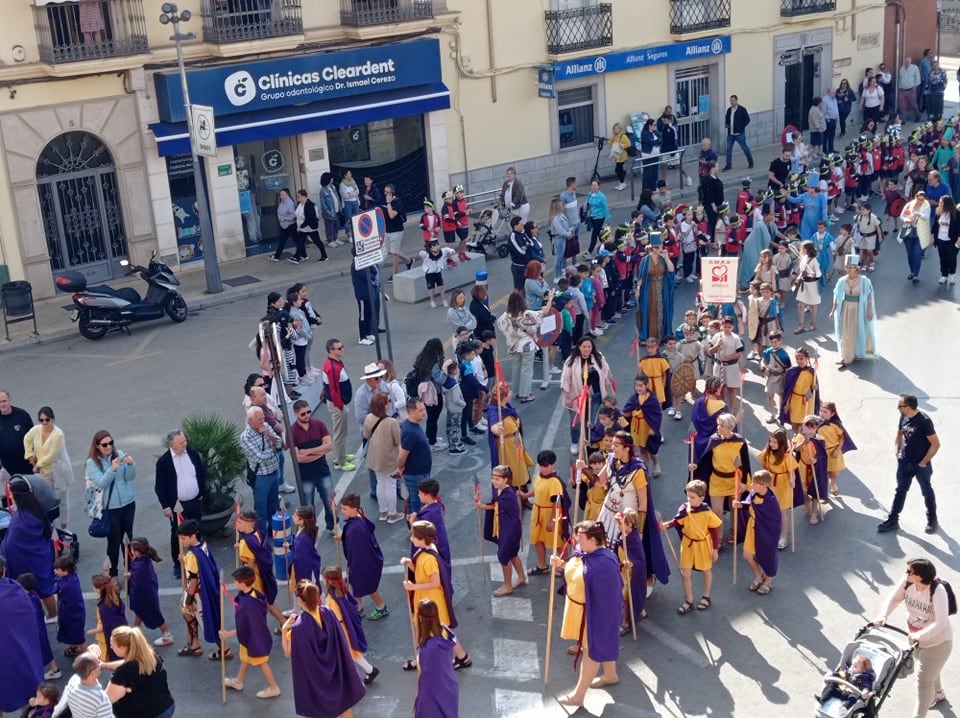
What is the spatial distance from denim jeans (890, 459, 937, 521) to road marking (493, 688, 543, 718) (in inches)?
180

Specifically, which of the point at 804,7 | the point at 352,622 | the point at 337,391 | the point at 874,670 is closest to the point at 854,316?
the point at 337,391

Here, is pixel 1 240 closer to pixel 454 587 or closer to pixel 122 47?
pixel 122 47

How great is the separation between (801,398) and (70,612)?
8267mm

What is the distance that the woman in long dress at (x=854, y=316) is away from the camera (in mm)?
17984

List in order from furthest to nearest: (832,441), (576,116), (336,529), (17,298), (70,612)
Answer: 1. (576,116)
2. (17,298)
3. (832,441)
4. (336,529)
5. (70,612)

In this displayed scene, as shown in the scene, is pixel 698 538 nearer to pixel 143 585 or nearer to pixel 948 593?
pixel 948 593

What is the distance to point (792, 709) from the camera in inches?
417

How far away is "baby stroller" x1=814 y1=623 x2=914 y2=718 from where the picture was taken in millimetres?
9633

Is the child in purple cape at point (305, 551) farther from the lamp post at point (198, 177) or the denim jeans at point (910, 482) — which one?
the lamp post at point (198, 177)

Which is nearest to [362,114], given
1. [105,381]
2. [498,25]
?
[498,25]

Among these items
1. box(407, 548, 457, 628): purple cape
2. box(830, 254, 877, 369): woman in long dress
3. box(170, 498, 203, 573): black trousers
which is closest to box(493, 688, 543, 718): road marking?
box(407, 548, 457, 628): purple cape

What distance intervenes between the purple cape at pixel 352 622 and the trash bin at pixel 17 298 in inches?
488

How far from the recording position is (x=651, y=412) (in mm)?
14594

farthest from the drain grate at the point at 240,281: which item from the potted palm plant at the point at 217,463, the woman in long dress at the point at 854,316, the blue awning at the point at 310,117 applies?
the woman in long dress at the point at 854,316
